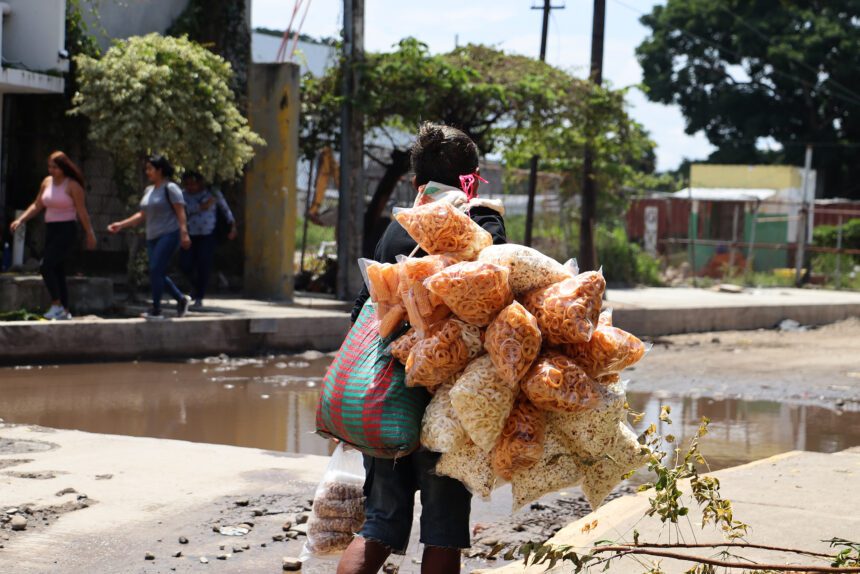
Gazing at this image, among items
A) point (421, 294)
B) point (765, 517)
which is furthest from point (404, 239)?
point (765, 517)

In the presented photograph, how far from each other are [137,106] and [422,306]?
1035 centimetres

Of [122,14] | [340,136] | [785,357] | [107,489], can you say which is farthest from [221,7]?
[107,489]

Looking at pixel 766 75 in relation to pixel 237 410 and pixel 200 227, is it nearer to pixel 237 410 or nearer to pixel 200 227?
pixel 200 227

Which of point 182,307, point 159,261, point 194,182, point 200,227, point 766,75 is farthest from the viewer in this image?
point 766,75

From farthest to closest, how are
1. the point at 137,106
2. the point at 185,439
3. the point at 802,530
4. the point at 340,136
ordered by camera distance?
the point at 340,136
the point at 137,106
the point at 185,439
the point at 802,530

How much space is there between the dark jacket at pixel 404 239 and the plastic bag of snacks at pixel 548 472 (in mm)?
655

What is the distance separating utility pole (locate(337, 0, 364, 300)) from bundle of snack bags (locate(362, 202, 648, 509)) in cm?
1347

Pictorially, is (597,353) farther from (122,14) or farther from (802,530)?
(122,14)

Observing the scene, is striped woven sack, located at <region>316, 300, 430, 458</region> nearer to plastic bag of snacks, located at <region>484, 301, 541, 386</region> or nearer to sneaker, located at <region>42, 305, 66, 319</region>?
plastic bag of snacks, located at <region>484, 301, 541, 386</region>

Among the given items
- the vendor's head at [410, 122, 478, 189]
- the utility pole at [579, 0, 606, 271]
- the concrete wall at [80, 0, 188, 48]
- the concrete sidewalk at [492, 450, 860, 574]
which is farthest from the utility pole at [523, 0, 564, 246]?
the vendor's head at [410, 122, 478, 189]

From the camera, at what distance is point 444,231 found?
349cm

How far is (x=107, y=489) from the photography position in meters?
5.75

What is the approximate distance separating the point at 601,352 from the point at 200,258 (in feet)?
37.1

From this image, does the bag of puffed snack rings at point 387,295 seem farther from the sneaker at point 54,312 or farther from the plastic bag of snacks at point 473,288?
the sneaker at point 54,312
